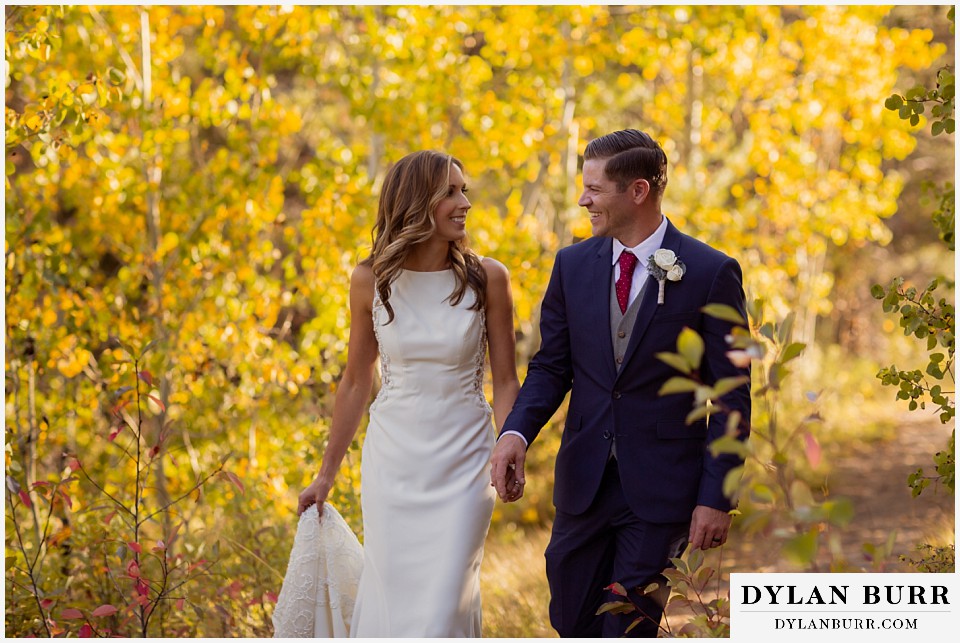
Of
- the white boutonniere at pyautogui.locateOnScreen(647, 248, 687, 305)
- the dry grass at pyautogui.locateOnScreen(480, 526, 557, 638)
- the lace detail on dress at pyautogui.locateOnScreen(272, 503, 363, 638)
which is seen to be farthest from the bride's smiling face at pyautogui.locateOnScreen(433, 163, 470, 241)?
the dry grass at pyautogui.locateOnScreen(480, 526, 557, 638)

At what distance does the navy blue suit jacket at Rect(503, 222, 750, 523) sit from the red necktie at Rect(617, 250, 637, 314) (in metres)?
0.04

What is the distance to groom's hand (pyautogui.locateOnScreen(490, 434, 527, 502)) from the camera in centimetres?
308

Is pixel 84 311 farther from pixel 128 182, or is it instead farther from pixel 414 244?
pixel 414 244

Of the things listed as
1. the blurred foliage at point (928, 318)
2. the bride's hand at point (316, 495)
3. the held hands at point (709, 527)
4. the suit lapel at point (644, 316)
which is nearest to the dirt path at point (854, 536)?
the held hands at point (709, 527)

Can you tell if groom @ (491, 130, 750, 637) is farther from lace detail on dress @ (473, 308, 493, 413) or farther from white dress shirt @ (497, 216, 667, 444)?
lace detail on dress @ (473, 308, 493, 413)

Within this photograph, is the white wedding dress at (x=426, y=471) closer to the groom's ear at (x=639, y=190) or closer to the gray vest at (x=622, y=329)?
the gray vest at (x=622, y=329)

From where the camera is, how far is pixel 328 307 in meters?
5.83

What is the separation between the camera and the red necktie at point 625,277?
3.19 metres

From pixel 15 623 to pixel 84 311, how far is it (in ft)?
5.63

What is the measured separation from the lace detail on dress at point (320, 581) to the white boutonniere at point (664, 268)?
146 cm

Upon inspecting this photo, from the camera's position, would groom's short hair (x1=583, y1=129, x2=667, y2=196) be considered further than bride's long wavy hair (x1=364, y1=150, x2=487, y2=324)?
No

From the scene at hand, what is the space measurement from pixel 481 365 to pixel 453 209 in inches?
22.3

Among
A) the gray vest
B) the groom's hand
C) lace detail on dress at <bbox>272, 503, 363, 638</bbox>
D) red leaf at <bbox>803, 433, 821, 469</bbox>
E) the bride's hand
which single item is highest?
the gray vest

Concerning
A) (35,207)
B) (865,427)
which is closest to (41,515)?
(35,207)
